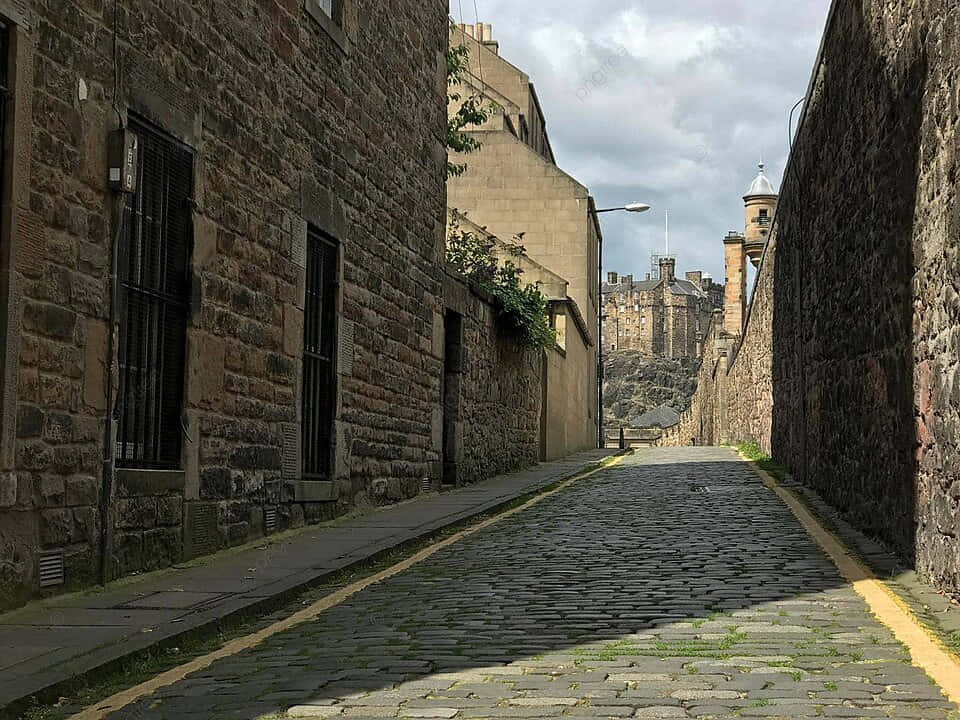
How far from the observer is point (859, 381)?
465 inches

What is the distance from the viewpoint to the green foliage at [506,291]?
21.4 m

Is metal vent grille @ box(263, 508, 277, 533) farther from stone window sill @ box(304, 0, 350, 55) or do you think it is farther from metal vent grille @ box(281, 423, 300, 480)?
stone window sill @ box(304, 0, 350, 55)

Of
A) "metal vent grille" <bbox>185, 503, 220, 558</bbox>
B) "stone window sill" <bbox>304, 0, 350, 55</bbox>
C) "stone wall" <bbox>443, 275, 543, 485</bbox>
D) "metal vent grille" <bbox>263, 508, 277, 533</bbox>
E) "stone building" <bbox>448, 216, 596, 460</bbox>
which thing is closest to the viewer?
"metal vent grille" <bbox>185, 503, 220, 558</bbox>

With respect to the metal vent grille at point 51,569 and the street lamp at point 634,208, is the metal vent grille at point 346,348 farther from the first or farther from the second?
the street lamp at point 634,208

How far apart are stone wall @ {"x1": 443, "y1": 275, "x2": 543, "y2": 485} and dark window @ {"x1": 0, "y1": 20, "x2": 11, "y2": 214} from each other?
10442mm

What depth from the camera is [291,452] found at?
468 inches

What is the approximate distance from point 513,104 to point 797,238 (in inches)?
803

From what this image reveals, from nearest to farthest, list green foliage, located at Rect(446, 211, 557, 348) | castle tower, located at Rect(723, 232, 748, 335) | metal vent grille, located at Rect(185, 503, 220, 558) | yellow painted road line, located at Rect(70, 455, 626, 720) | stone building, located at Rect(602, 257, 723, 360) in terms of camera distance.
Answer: yellow painted road line, located at Rect(70, 455, 626, 720), metal vent grille, located at Rect(185, 503, 220, 558), green foliage, located at Rect(446, 211, 557, 348), castle tower, located at Rect(723, 232, 748, 335), stone building, located at Rect(602, 257, 723, 360)

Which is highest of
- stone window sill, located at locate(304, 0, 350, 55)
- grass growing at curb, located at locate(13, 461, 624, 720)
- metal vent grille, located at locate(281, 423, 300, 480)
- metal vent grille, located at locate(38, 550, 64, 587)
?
stone window sill, located at locate(304, 0, 350, 55)

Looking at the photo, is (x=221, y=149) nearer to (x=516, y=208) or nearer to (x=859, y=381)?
(x=859, y=381)

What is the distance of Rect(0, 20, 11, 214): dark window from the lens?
7.31 metres

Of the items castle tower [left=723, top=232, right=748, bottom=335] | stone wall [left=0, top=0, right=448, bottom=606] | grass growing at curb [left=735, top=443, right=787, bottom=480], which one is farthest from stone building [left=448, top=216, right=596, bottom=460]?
castle tower [left=723, top=232, right=748, bottom=335]

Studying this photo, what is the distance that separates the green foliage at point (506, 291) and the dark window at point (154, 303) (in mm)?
10217

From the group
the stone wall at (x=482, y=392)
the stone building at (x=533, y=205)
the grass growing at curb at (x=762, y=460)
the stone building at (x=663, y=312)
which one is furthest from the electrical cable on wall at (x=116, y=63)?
the stone building at (x=663, y=312)
